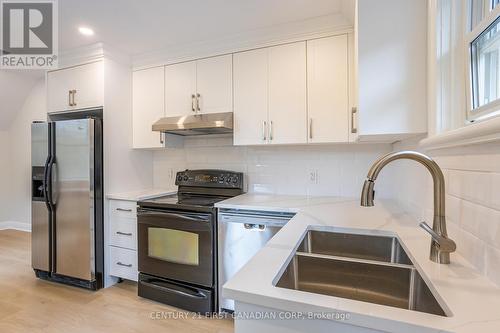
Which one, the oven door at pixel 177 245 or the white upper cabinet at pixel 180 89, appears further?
the white upper cabinet at pixel 180 89

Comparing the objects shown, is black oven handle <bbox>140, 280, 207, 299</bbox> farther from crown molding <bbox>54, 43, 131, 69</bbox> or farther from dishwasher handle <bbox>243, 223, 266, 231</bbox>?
crown molding <bbox>54, 43, 131, 69</bbox>

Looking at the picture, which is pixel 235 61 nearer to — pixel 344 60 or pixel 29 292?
pixel 344 60

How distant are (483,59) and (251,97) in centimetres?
166

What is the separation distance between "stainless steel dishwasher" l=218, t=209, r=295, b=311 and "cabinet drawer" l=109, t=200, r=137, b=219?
0.96m

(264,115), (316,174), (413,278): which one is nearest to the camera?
(413,278)

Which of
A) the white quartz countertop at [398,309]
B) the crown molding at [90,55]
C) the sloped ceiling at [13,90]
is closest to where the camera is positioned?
the white quartz countertop at [398,309]

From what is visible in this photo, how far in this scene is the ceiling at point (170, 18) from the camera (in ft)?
6.15

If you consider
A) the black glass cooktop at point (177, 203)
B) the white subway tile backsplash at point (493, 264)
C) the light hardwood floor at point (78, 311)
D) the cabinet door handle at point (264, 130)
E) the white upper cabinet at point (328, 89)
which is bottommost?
the light hardwood floor at point (78, 311)

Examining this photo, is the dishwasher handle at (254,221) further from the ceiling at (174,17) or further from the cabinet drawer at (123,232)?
the ceiling at (174,17)

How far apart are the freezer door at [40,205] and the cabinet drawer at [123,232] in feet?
2.13

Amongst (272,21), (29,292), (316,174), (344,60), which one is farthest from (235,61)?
(29,292)

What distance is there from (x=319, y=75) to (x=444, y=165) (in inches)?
53.4

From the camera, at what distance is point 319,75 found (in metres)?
2.14

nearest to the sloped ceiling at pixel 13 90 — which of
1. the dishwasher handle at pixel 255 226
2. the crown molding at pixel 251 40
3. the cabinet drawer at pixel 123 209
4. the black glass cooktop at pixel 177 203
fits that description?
the crown molding at pixel 251 40
